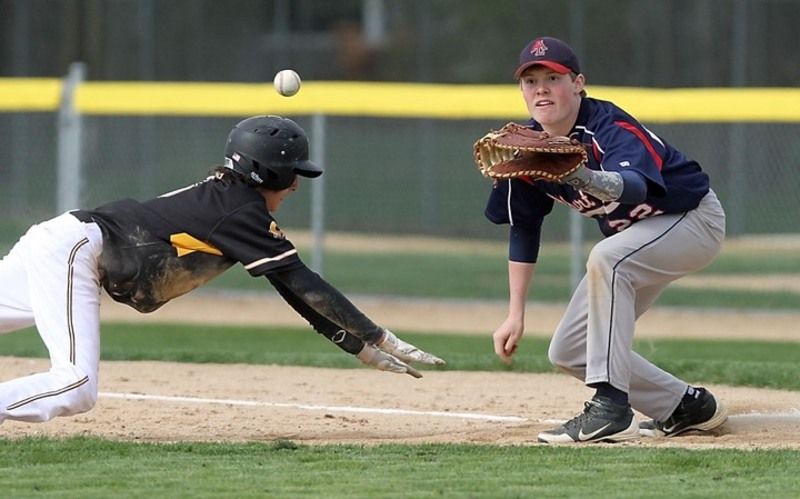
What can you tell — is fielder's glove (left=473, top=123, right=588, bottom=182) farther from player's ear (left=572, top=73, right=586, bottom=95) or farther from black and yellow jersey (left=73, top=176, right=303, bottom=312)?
black and yellow jersey (left=73, top=176, right=303, bottom=312)

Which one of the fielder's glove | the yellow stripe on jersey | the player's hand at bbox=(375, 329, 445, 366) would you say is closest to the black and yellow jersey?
the yellow stripe on jersey

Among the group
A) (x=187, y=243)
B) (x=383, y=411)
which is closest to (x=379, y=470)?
(x=187, y=243)

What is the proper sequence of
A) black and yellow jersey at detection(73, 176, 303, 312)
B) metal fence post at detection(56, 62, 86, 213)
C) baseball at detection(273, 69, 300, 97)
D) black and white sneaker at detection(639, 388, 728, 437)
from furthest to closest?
metal fence post at detection(56, 62, 86, 213) → baseball at detection(273, 69, 300, 97) → black and white sneaker at detection(639, 388, 728, 437) → black and yellow jersey at detection(73, 176, 303, 312)

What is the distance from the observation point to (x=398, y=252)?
1747cm

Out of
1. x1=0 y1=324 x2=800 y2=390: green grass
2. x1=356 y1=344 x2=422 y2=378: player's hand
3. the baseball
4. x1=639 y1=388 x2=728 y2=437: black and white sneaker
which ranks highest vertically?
the baseball

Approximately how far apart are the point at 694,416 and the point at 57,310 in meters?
2.63

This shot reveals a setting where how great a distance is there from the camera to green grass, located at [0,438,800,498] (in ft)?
15.6

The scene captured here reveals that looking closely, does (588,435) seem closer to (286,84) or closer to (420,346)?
(286,84)

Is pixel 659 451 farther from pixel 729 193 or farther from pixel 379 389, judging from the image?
pixel 729 193

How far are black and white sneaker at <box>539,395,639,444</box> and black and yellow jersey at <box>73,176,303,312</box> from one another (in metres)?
1.25

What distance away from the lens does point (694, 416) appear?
6.18m

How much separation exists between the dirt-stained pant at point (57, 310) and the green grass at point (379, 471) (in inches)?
9.0

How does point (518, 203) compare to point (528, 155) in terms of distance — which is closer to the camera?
point (528, 155)

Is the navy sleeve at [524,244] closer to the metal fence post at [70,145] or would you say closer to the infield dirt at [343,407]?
the infield dirt at [343,407]
